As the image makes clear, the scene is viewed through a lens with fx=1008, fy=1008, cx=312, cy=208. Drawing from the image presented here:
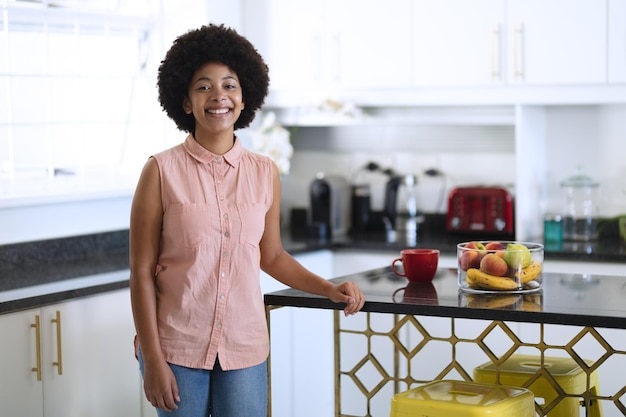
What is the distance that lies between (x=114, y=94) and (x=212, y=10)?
0.59m

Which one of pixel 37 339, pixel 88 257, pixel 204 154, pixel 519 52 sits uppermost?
pixel 519 52

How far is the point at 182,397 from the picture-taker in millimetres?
2273

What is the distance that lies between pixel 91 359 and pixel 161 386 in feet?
3.82

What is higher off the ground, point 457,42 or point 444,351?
point 457,42

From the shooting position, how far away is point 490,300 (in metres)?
2.55

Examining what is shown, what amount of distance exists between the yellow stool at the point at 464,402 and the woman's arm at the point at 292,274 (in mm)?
280

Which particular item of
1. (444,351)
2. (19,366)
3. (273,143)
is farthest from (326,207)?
(19,366)

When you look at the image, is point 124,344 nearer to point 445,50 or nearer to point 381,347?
point 381,347

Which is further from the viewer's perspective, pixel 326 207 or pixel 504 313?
pixel 326 207

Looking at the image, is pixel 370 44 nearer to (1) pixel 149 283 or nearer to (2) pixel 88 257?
(2) pixel 88 257

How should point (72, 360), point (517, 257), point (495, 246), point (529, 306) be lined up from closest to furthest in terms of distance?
point (529, 306) → point (517, 257) → point (495, 246) → point (72, 360)

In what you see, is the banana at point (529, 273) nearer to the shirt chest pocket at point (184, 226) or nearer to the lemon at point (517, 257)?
the lemon at point (517, 257)

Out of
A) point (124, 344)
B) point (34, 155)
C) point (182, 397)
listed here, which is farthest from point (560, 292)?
point (34, 155)

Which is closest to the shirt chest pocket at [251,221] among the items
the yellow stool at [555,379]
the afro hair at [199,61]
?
the afro hair at [199,61]
